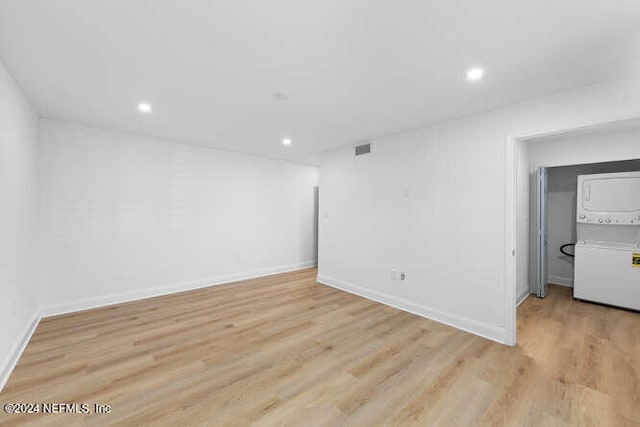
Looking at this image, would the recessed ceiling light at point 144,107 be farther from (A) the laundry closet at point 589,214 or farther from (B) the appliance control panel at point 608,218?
(B) the appliance control panel at point 608,218

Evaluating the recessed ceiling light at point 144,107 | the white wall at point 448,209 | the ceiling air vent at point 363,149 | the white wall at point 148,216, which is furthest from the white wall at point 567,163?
the recessed ceiling light at point 144,107

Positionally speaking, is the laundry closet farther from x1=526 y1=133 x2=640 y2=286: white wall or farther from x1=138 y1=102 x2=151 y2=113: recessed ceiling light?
x1=138 y1=102 x2=151 y2=113: recessed ceiling light

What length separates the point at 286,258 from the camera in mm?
5898

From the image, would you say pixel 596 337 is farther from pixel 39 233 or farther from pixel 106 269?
pixel 39 233

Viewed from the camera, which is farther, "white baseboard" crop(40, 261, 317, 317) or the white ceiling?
"white baseboard" crop(40, 261, 317, 317)

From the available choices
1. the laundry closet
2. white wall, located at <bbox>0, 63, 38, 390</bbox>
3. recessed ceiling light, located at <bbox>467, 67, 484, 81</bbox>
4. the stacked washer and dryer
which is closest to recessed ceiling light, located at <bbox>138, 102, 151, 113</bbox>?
white wall, located at <bbox>0, 63, 38, 390</bbox>

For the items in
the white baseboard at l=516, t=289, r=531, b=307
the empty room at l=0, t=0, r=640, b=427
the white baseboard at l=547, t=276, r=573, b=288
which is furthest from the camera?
the white baseboard at l=547, t=276, r=573, b=288

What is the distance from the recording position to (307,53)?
1.91 metres

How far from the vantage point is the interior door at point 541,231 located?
13.7ft

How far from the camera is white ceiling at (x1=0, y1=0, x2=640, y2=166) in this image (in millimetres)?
1490

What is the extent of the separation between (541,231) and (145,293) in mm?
6440

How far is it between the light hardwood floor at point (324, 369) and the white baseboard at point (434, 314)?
13 centimetres

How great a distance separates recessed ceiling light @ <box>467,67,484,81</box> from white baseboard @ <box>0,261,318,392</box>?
4.42 metres

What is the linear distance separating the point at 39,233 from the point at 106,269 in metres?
0.86
